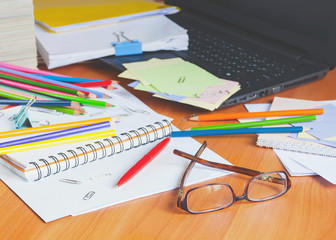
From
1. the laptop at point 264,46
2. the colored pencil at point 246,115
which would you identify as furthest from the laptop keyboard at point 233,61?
the colored pencil at point 246,115

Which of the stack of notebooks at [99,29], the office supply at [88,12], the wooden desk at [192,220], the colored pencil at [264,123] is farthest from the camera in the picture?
the office supply at [88,12]

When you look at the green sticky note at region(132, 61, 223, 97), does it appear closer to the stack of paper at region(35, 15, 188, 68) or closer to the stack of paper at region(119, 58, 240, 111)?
the stack of paper at region(119, 58, 240, 111)

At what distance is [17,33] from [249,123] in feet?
1.61

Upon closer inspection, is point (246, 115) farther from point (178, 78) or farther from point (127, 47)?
point (127, 47)

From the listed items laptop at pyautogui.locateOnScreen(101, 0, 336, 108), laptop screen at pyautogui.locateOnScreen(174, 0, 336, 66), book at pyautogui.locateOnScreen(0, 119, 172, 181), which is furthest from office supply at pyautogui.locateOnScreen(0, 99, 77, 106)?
laptop screen at pyautogui.locateOnScreen(174, 0, 336, 66)

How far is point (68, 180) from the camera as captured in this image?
26.8 inches

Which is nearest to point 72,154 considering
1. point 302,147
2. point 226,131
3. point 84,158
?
point 84,158

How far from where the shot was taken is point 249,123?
0.82 metres

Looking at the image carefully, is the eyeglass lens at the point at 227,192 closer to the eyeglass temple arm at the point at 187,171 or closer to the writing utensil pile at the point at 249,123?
the eyeglass temple arm at the point at 187,171

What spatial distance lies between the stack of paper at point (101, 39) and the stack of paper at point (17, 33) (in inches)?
1.8

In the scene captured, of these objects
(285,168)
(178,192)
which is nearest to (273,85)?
(285,168)

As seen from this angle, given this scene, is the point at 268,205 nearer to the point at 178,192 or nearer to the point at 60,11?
the point at 178,192

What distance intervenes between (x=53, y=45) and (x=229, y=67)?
38 centimetres

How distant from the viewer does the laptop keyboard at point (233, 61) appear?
0.98 m
